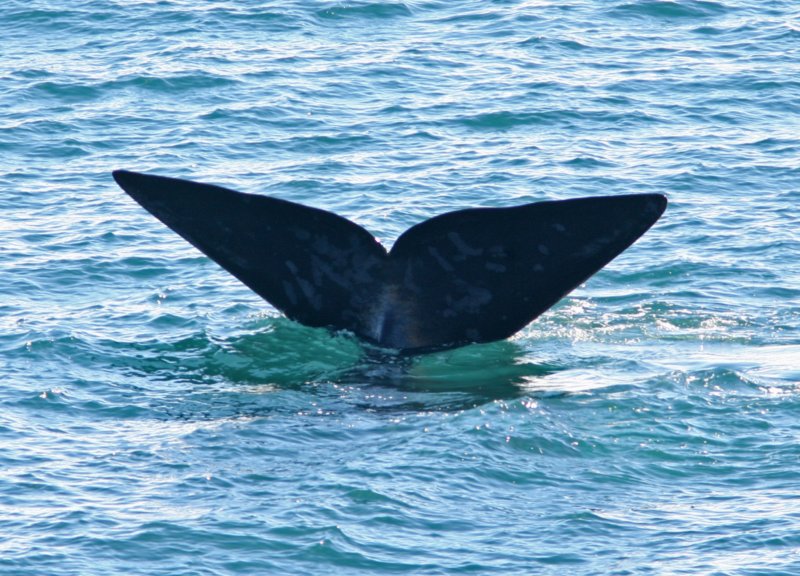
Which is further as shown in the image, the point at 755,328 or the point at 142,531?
the point at 755,328

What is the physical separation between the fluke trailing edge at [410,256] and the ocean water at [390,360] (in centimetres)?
41

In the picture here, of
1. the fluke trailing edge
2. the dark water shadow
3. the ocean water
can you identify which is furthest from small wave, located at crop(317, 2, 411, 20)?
the fluke trailing edge

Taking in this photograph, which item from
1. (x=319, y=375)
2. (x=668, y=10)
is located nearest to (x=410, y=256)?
(x=319, y=375)

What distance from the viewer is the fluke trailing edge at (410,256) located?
11.1 meters

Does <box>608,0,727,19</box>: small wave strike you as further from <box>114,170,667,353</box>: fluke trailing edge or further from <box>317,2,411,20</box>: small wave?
<box>114,170,667,353</box>: fluke trailing edge

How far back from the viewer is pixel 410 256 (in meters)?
11.5

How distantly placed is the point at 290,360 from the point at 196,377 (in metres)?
0.81

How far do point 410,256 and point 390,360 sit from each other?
3.34 ft

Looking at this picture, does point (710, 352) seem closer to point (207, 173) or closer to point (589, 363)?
point (589, 363)

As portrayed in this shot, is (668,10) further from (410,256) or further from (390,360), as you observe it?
(410,256)

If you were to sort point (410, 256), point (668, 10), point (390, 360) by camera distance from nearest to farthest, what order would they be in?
point (410, 256) < point (390, 360) < point (668, 10)

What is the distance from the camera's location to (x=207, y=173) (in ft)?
62.8

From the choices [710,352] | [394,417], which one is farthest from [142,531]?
[710,352]

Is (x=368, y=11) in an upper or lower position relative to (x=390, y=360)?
upper
